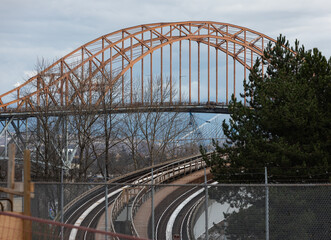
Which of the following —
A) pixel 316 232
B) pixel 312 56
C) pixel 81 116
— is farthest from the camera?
pixel 81 116

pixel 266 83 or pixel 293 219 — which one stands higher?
pixel 266 83

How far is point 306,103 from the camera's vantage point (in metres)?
19.9

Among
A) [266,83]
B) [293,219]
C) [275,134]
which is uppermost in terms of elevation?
[266,83]

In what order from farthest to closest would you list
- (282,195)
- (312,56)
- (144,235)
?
(312,56) < (144,235) < (282,195)

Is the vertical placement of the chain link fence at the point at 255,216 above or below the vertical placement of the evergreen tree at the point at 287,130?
below

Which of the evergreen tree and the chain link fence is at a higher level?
the evergreen tree

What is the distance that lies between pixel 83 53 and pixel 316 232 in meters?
55.7

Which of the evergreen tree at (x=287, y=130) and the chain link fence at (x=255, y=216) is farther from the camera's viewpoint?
the evergreen tree at (x=287, y=130)

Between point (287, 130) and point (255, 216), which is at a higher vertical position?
point (287, 130)

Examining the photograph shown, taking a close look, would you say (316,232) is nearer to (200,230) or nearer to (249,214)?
(249,214)

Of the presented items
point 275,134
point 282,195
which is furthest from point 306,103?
point 282,195

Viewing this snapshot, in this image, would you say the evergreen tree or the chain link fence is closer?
the chain link fence

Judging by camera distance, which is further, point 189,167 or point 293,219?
point 189,167

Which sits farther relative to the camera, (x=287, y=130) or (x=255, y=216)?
(x=287, y=130)
